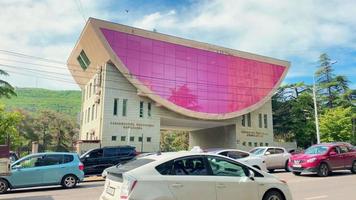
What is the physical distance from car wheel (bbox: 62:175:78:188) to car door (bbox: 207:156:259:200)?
9.35 meters

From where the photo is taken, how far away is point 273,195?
7.04 meters

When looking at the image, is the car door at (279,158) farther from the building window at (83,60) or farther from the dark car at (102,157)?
the building window at (83,60)

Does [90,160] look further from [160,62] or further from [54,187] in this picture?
[160,62]

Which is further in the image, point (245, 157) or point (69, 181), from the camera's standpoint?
point (245, 157)

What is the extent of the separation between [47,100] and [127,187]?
371 ft

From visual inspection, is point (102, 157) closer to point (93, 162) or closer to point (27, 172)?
point (93, 162)

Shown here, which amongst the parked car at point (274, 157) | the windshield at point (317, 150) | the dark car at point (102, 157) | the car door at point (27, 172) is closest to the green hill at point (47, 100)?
the dark car at point (102, 157)

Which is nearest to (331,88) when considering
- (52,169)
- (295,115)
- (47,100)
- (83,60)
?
(295,115)

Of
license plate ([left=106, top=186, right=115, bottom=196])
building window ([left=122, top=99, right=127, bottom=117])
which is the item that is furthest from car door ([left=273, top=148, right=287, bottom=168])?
building window ([left=122, top=99, right=127, bottom=117])

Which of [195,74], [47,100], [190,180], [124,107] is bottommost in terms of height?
[190,180]

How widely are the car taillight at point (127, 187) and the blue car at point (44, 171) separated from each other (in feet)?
29.1

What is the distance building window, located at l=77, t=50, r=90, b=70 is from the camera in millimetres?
45044

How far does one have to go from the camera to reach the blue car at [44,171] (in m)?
13.0

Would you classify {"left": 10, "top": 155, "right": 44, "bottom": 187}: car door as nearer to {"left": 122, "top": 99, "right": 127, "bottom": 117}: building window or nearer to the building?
the building
